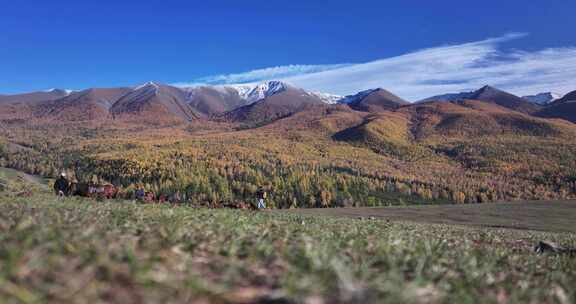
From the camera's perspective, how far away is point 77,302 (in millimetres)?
3305

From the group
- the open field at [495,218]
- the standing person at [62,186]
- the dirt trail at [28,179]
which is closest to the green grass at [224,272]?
the standing person at [62,186]

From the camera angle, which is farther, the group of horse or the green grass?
the group of horse

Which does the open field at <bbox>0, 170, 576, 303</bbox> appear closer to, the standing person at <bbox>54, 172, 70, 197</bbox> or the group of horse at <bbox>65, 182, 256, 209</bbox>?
the group of horse at <bbox>65, 182, 256, 209</bbox>

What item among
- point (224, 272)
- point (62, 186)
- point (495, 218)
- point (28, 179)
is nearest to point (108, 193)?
point (62, 186)

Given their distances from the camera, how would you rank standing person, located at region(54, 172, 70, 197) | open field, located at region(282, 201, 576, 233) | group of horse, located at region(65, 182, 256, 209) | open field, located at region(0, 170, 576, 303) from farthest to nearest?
1. open field, located at region(282, 201, 576, 233)
2. standing person, located at region(54, 172, 70, 197)
3. group of horse, located at region(65, 182, 256, 209)
4. open field, located at region(0, 170, 576, 303)

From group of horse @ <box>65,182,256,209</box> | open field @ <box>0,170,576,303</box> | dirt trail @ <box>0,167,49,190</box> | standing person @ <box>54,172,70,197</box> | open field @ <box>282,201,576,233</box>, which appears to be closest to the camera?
open field @ <box>0,170,576,303</box>

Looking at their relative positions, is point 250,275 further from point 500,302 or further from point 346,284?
point 500,302

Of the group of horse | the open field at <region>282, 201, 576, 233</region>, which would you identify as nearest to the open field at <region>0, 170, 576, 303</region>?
the group of horse

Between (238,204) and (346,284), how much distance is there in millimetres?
19075

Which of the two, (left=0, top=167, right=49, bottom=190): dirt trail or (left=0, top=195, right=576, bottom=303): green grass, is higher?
(left=0, top=195, right=576, bottom=303): green grass

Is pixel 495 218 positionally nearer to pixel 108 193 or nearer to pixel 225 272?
pixel 108 193

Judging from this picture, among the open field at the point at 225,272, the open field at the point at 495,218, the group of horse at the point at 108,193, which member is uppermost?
the open field at the point at 225,272

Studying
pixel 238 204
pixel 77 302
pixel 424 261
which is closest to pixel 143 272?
pixel 77 302

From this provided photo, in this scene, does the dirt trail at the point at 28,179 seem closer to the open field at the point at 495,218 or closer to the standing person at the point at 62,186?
the standing person at the point at 62,186
